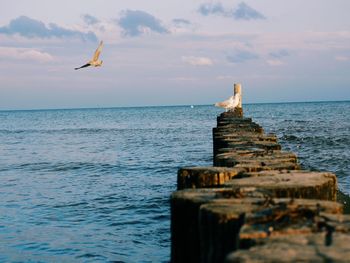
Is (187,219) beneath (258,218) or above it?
beneath

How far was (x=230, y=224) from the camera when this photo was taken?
8.90ft

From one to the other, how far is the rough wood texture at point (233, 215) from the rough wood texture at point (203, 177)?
124 centimetres

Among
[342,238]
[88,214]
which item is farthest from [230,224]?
[88,214]

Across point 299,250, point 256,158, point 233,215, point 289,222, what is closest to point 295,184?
point 233,215

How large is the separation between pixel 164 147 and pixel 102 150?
2580 millimetres

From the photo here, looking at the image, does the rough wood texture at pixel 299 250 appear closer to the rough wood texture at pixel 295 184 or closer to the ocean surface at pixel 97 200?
the rough wood texture at pixel 295 184

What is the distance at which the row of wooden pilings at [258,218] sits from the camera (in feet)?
6.98

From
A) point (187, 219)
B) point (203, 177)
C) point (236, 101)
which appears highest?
point (236, 101)

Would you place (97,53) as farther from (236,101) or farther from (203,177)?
(203,177)

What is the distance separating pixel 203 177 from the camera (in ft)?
14.1

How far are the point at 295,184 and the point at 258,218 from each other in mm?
964

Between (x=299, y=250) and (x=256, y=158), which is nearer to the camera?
(x=299, y=250)

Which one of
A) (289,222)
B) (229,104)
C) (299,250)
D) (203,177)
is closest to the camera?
(299,250)

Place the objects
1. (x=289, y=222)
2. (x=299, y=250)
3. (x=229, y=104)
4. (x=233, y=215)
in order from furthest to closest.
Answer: (x=229, y=104) → (x=233, y=215) → (x=289, y=222) → (x=299, y=250)
